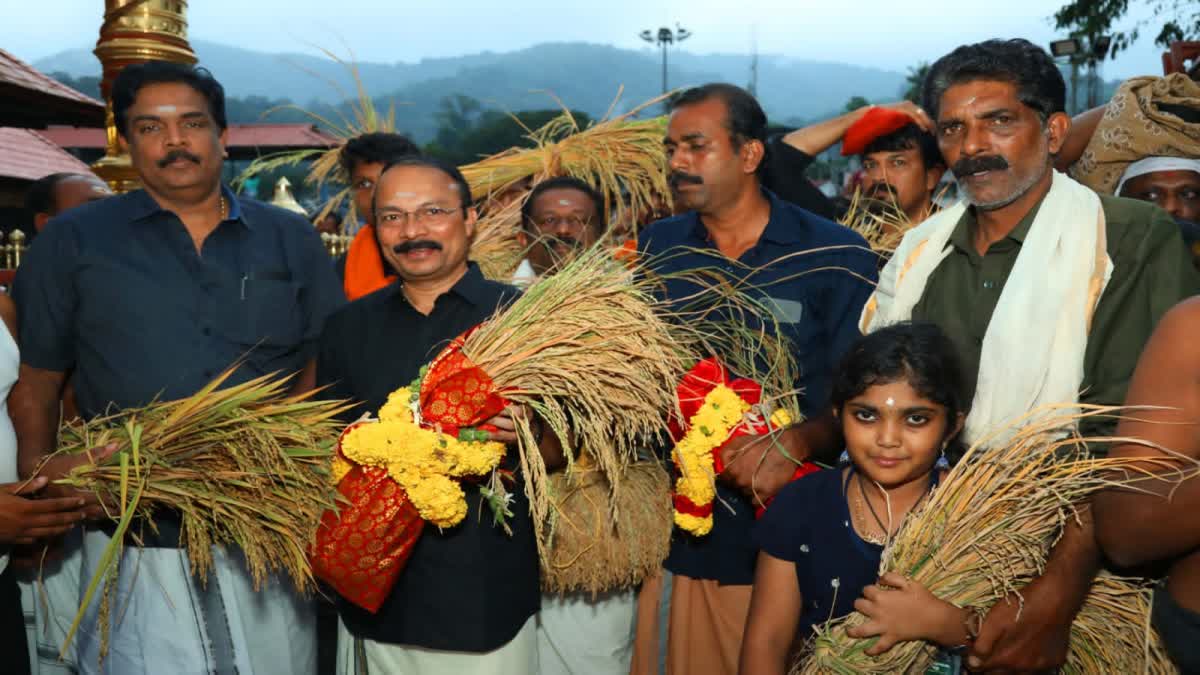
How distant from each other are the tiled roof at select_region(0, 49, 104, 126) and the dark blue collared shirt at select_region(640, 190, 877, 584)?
270 inches

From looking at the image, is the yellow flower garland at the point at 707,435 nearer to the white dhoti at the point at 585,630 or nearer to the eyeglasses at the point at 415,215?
the white dhoti at the point at 585,630

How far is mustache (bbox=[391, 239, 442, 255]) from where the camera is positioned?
8.82 feet

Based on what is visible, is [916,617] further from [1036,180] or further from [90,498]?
[90,498]

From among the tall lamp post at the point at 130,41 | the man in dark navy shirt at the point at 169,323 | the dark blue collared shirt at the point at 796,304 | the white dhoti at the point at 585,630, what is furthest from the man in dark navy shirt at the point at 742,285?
the tall lamp post at the point at 130,41

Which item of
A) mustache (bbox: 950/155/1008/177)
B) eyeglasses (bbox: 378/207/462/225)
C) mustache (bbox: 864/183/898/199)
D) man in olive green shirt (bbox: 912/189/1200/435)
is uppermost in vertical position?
mustache (bbox: 950/155/1008/177)

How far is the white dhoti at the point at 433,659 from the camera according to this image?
2559 mm

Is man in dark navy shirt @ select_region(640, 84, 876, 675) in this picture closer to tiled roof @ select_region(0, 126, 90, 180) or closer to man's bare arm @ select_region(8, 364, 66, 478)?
man's bare arm @ select_region(8, 364, 66, 478)

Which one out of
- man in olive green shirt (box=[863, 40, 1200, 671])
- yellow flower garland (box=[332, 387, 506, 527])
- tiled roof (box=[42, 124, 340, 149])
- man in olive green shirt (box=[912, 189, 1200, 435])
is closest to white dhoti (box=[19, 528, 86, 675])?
yellow flower garland (box=[332, 387, 506, 527])

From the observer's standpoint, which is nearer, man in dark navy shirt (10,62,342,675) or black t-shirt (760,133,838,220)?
man in dark navy shirt (10,62,342,675)

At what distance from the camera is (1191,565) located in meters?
1.79

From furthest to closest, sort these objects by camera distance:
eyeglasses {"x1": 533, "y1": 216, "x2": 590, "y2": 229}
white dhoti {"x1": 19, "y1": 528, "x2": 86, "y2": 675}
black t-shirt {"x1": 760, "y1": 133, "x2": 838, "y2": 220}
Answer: eyeglasses {"x1": 533, "y1": 216, "x2": 590, "y2": 229} < black t-shirt {"x1": 760, "y1": 133, "x2": 838, "y2": 220} < white dhoti {"x1": 19, "y1": 528, "x2": 86, "y2": 675}

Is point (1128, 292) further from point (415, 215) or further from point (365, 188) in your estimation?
point (365, 188)

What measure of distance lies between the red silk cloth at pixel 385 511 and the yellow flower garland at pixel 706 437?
23.6 inches

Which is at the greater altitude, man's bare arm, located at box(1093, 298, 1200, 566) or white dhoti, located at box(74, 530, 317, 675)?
man's bare arm, located at box(1093, 298, 1200, 566)
